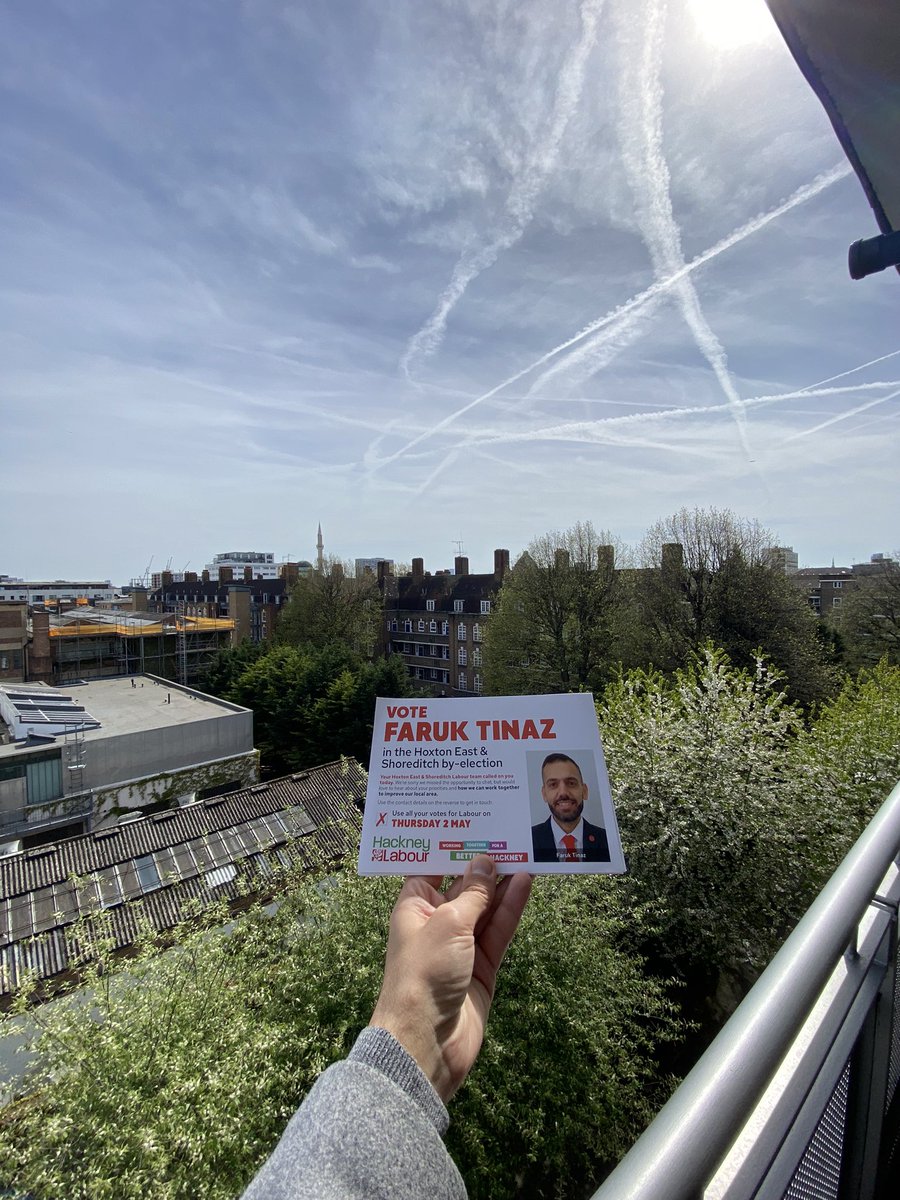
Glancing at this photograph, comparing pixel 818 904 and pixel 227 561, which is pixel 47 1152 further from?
pixel 227 561

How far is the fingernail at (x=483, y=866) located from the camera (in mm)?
1695

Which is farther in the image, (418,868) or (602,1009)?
(602,1009)

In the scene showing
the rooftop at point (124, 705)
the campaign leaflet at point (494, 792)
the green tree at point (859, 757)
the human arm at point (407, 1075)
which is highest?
A: the campaign leaflet at point (494, 792)

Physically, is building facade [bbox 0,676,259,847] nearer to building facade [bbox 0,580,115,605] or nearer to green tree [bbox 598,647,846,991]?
green tree [bbox 598,647,846,991]

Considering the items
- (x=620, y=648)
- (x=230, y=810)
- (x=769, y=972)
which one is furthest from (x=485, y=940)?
(x=620, y=648)

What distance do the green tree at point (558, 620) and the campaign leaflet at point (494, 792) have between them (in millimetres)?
19747

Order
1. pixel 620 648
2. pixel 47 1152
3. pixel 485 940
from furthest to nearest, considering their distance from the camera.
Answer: pixel 620 648 < pixel 47 1152 < pixel 485 940

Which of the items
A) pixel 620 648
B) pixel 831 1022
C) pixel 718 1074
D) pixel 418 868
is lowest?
pixel 620 648

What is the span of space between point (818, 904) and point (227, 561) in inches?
4768

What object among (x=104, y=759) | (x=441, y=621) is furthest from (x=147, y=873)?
(x=441, y=621)

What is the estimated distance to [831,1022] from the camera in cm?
90

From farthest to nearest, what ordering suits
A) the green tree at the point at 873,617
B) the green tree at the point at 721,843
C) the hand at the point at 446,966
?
the green tree at the point at 873,617
the green tree at the point at 721,843
the hand at the point at 446,966

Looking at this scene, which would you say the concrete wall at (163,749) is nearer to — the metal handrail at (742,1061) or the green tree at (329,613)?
the green tree at (329,613)

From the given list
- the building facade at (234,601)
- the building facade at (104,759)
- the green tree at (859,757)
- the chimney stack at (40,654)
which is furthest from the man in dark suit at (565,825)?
the building facade at (234,601)
